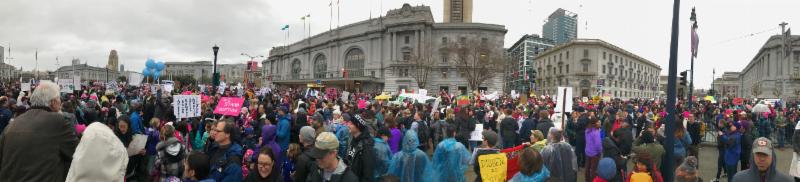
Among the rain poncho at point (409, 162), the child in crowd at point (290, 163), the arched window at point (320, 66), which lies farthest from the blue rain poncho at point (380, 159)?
the arched window at point (320, 66)

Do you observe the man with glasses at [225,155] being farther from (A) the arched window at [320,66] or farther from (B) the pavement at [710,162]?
(A) the arched window at [320,66]

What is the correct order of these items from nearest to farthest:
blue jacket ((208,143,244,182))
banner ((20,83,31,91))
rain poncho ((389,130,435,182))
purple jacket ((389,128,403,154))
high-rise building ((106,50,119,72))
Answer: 1. blue jacket ((208,143,244,182))
2. rain poncho ((389,130,435,182))
3. purple jacket ((389,128,403,154))
4. banner ((20,83,31,91))
5. high-rise building ((106,50,119,72))

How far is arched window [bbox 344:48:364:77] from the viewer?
265 feet

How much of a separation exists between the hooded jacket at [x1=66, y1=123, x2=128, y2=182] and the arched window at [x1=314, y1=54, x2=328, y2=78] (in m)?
87.5

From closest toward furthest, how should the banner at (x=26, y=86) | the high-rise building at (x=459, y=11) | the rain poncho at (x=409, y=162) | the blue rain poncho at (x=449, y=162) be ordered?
the rain poncho at (x=409, y=162) → the blue rain poncho at (x=449, y=162) → the banner at (x=26, y=86) → the high-rise building at (x=459, y=11)

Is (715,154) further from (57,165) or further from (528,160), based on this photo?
(57,165)

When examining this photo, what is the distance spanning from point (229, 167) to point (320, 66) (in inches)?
3559

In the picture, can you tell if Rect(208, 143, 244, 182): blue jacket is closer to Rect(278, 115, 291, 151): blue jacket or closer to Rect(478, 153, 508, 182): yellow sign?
Rect(278, 115, 291, 151): blue jacket

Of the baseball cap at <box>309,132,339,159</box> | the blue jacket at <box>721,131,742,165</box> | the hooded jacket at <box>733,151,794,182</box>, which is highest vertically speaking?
the baseball cap at <box>309,132,339,159</box>

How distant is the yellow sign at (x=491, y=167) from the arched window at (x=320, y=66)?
85.3 metres

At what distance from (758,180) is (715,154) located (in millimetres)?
13110

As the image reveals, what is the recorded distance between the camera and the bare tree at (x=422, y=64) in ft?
196

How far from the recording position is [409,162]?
579cm

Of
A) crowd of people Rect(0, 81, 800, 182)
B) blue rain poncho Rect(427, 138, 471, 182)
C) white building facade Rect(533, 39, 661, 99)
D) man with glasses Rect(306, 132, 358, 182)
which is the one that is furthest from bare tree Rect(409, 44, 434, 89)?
man with glasses Rect(306, 132, 358, 182)
